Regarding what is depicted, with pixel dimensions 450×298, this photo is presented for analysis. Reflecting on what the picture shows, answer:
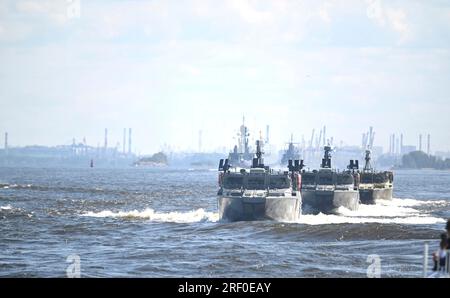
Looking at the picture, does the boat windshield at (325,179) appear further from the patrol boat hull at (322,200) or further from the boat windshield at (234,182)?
the boat windshield at (234,182)

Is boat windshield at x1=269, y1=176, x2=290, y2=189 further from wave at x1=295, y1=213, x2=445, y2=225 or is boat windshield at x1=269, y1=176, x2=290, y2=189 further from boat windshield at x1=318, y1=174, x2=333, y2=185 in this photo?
boat windshield at x1=318, y1=174, x2=333, y2=185

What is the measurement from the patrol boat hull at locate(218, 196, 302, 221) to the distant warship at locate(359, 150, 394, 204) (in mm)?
43973

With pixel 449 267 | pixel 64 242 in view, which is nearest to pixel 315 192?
pixel 64 242

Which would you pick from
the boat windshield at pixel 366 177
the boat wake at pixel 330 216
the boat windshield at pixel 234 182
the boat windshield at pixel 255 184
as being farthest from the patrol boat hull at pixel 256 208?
the boat windshield at pixel 366 177

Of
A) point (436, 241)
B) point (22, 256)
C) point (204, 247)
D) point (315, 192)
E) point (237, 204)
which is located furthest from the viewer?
point (315, 192)

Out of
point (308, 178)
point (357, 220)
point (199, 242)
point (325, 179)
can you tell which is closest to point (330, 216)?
point (357, 220)

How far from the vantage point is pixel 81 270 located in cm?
5362

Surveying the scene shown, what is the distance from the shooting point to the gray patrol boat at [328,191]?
10025 cm

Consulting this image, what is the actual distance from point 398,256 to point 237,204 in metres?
21.7

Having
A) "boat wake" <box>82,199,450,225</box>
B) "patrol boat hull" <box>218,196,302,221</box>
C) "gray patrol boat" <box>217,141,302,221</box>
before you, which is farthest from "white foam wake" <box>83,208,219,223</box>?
"gray patrol boat" <box>217,141,302,221</box>

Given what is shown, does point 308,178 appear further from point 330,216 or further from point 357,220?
point 357,220

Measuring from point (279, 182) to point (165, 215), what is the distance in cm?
2028
